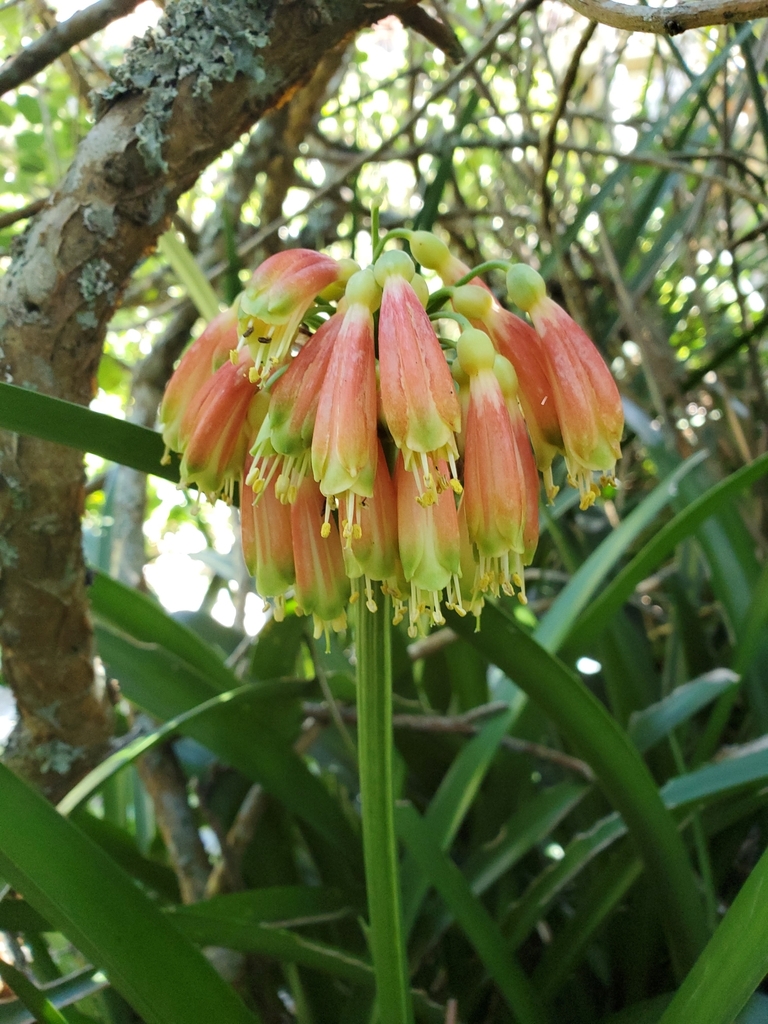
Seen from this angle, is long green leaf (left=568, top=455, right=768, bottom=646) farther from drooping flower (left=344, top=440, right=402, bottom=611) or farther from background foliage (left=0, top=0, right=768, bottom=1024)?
drooping flower (left=344, top=440, right=402, bottom=611)

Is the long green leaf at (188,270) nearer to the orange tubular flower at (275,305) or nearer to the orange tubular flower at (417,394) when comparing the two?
the orange tubular flower at (275,305)

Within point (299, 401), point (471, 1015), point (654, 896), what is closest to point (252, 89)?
point (299, 401)

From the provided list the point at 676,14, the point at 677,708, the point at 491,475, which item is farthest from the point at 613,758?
the point at 676,14

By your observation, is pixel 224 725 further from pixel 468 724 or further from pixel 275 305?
pixel 275 305

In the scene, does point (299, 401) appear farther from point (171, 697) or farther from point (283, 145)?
point (283, 145)

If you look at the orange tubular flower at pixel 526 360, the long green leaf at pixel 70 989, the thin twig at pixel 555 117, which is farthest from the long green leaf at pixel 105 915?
the thin twig at pixel 555 117
